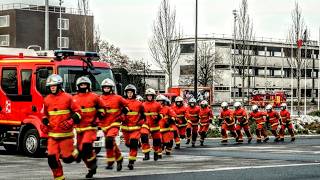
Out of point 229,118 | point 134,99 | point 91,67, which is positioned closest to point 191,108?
point 229,118

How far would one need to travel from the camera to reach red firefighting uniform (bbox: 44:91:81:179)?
1310 centimetres

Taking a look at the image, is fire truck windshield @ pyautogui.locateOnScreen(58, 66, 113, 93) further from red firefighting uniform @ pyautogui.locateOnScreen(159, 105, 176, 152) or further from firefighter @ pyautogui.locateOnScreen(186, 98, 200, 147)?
firefighter @ pyautogui.locateOnScreen(186, 98, 200, 147)

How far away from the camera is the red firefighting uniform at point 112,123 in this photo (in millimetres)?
15586

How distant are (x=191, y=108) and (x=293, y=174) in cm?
1216

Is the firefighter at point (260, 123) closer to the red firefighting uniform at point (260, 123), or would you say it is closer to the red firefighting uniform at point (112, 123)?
the red firefighting uniform at point (260, 123)

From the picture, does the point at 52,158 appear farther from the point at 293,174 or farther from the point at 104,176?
the point at 293,174

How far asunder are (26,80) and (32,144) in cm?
188

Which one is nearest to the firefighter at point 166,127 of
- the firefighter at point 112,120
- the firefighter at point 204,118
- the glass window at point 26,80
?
the glass window at point 26,80

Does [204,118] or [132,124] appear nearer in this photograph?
[132,124]

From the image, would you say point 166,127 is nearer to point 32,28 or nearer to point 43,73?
point 43,73

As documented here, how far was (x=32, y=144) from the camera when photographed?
65.3 ft

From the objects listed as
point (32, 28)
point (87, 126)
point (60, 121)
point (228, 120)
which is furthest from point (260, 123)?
point (32, 28)

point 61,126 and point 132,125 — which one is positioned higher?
point 61,126

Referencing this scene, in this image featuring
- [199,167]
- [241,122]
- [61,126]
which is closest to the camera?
[61,126]
